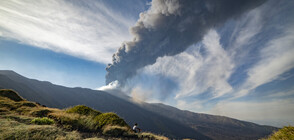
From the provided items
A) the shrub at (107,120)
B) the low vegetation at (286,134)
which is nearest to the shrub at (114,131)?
the shrub at (107,120)

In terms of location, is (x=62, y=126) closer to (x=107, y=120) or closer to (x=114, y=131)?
(x=107, y=120)

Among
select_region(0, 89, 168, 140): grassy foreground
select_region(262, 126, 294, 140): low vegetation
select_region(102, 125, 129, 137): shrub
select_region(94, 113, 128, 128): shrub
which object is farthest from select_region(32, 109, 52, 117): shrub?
select_region(262, 126, 294, 140): low vegetation

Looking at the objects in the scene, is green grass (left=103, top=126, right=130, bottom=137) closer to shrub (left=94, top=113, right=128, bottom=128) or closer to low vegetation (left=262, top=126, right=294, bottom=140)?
shrub (left=94, top=113, right=128, bottom=128)

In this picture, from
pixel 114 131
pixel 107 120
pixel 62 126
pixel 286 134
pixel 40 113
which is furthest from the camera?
pixel 40 113

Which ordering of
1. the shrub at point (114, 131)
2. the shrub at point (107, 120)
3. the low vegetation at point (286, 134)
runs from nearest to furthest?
the low vegetation at point (286, 134) → the shrub at point (114, 131) → the shrub at point (107, 120)

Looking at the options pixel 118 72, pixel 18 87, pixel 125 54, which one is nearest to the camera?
pixel 18 87

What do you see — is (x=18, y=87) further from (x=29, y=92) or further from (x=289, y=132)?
(x=289, y=132)

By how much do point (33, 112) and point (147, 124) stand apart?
19820cm

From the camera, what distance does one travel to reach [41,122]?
7.12m

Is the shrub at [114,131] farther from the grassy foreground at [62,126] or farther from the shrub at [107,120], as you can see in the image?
the shrub at [107,120]

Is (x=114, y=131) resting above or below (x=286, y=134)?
below

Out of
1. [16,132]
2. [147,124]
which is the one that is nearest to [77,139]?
[16,132]

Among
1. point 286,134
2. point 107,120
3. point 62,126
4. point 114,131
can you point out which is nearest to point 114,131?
point 114,131

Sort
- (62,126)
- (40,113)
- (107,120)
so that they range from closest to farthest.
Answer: (62,126), (107,120), (40,113)
